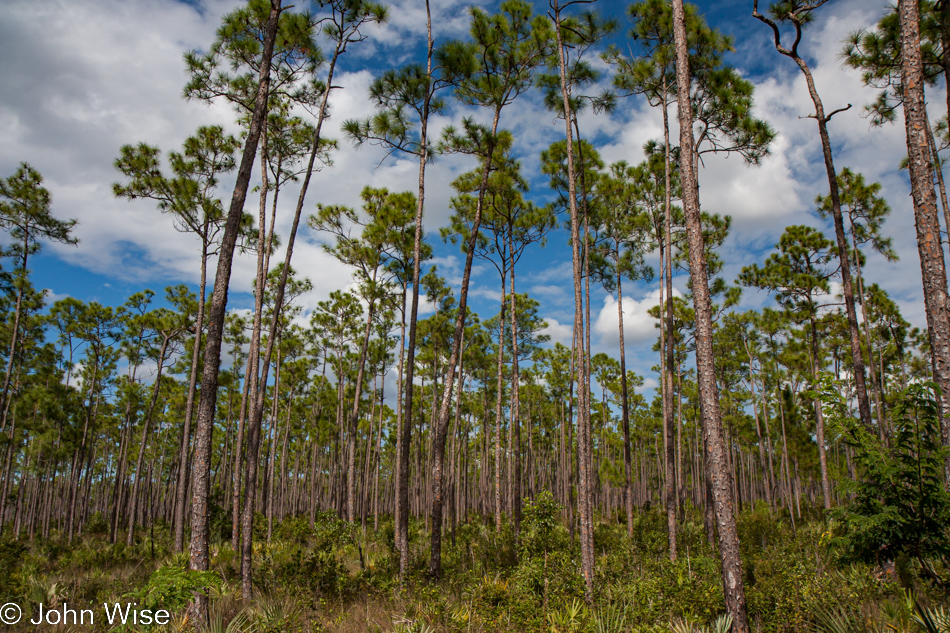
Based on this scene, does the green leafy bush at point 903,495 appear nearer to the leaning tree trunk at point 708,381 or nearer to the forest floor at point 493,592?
the forest floor at point 493,592

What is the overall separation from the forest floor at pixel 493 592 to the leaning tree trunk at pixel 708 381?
25.6 inches

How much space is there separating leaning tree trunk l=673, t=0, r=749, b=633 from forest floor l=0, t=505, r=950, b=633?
65 cm

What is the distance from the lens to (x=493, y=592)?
6246 millimetres

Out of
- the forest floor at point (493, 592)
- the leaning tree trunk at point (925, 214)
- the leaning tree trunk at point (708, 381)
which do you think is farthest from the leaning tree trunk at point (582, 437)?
the leaning tree trunk at point (925, 214)

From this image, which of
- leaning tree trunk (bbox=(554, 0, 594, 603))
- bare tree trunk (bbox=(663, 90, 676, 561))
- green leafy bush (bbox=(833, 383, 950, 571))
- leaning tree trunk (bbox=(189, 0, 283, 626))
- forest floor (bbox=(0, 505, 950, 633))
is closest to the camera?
green leafy bush (bbox=(833, 383, 950, 571))

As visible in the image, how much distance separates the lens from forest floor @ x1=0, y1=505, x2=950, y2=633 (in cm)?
502

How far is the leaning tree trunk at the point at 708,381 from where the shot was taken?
512cm

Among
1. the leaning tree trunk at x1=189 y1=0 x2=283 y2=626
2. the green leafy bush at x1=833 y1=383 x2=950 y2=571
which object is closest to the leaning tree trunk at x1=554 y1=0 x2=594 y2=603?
the green leafy bush at x1=833 y1=383 x2=950 y2=571

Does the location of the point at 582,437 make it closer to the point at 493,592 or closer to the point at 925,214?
the point at 493,592

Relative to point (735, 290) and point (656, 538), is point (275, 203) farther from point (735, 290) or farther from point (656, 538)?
point (735, 290)

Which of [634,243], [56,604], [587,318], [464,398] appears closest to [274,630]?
[56,604]

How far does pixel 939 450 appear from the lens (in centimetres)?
450

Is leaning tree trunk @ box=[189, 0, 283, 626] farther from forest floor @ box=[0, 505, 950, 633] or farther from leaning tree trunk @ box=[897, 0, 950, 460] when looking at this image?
A: leaning tree trunk @ box=[897, 0, 950, 460]

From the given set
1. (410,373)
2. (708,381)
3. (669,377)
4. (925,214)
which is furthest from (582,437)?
(925,214)
